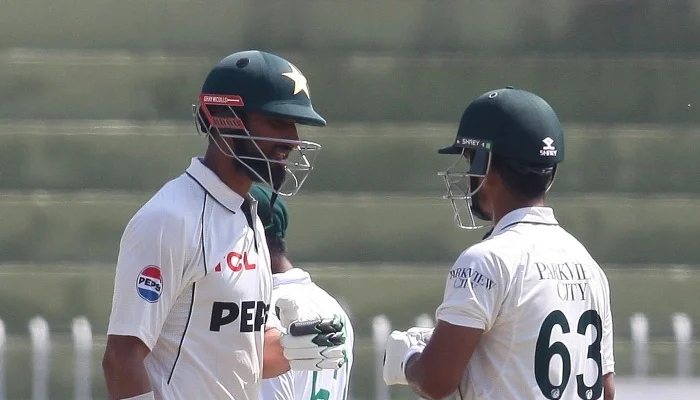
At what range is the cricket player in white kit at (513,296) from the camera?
2729 millimetres

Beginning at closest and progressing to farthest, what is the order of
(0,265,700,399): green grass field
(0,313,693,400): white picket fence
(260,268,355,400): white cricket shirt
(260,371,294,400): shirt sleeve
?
(260,268,355,400): white cricket shirt → (260,371,294,400): shirt sleeve → (0,313,693,400): white picket fence → (0,265,700,399): green grass field

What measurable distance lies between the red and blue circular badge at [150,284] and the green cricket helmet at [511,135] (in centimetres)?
73

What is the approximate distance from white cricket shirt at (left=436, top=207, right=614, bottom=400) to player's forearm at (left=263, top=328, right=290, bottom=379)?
1.72 feet

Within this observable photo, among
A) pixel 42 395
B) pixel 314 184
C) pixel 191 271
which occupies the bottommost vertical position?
pixel 42 395

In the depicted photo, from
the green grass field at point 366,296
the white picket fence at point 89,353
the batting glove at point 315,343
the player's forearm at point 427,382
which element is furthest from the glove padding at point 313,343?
the green grass field at point 366,296

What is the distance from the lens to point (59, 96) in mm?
8031

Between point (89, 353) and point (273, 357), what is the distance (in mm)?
3776

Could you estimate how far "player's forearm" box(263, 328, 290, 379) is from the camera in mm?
3152

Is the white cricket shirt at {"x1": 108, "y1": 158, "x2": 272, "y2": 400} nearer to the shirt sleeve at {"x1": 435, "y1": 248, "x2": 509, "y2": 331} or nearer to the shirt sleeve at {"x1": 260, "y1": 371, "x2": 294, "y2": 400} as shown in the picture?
the shirt sleeve at {"x1": 435, "y1": 248, "x2": 509, "y2": 331}

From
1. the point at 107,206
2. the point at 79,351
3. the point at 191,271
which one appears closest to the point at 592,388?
the point at 191,271

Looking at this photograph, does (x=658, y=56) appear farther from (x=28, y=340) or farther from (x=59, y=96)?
(x=28, y=340)

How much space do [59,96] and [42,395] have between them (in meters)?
2.15

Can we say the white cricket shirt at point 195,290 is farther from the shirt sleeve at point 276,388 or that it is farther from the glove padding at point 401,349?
the shirt sleeve at point 276,388

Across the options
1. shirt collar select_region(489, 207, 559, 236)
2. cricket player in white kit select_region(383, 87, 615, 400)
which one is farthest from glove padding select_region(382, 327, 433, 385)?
shirt collar select_region(489, 207, 559, 236)
